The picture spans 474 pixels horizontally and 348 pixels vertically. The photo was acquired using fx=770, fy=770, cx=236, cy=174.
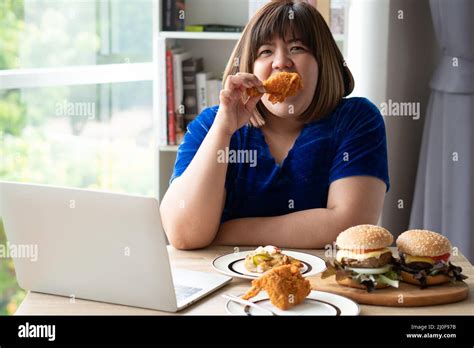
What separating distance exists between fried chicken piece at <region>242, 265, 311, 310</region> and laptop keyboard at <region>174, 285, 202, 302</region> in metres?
0.11

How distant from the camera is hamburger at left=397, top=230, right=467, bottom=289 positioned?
160 centimetres

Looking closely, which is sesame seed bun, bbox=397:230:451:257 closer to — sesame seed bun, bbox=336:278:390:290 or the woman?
sesame seed bun, bbox=336:278:390:290

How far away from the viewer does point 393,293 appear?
154 cm

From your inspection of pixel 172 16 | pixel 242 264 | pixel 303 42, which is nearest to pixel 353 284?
pixel 242 264

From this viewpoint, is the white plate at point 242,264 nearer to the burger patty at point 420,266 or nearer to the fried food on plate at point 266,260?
the fried food on plate at point 266,260

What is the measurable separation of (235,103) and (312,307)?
2.31 feet

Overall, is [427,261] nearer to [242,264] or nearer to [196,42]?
[242,264]

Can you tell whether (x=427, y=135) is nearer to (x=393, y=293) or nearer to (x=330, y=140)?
(x=330, y=140)

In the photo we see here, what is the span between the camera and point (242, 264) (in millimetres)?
1753

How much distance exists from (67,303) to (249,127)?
850 mm

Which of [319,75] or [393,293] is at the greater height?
[319,75]

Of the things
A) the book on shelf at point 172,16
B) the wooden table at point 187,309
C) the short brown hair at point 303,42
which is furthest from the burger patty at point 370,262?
the book on shelf at point 172,16

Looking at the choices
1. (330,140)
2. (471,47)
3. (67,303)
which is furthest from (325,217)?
(471,47)
